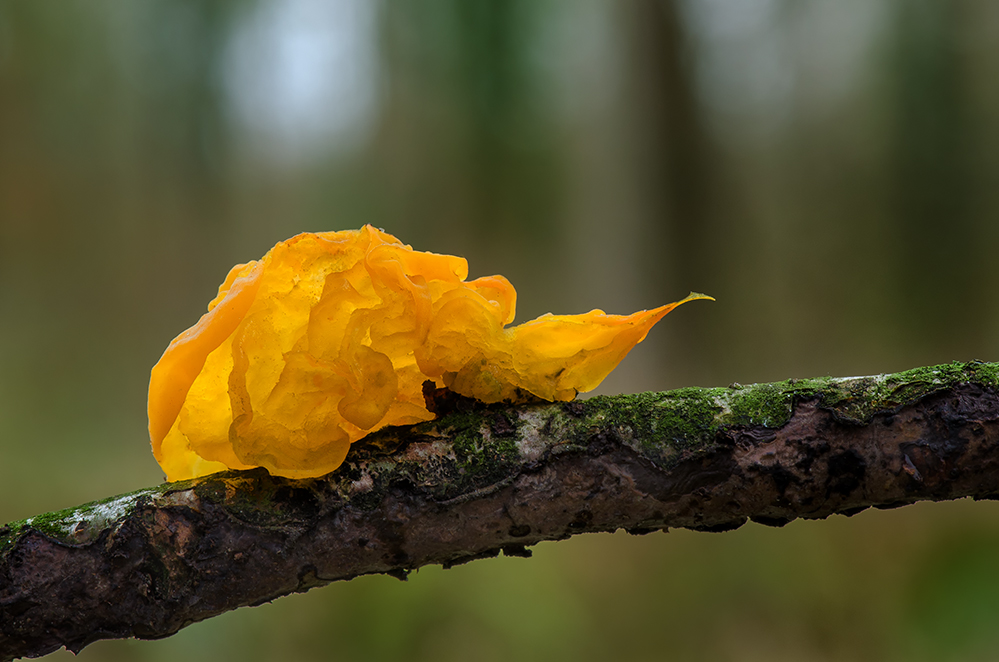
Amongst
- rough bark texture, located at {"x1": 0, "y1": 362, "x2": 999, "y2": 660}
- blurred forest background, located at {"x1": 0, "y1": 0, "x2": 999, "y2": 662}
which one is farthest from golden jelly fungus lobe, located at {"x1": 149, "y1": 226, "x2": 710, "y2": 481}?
blurred forest background, located at {"x1": 0, "y1": 0, "x2": 999, "y2": 662}

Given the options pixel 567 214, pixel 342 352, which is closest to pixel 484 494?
pixel 342 352

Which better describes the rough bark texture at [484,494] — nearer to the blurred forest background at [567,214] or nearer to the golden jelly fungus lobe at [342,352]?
the golden jelly fungus lobe at [342,352]

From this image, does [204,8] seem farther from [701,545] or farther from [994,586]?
[994,586]

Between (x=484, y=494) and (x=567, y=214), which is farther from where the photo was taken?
(x=567, y=214)

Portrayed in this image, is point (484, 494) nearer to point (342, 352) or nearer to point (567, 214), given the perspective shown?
point (342, 352)

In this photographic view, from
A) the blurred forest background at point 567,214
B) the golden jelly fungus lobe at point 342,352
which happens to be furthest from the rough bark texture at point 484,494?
the blurred forest background at point 567,214
